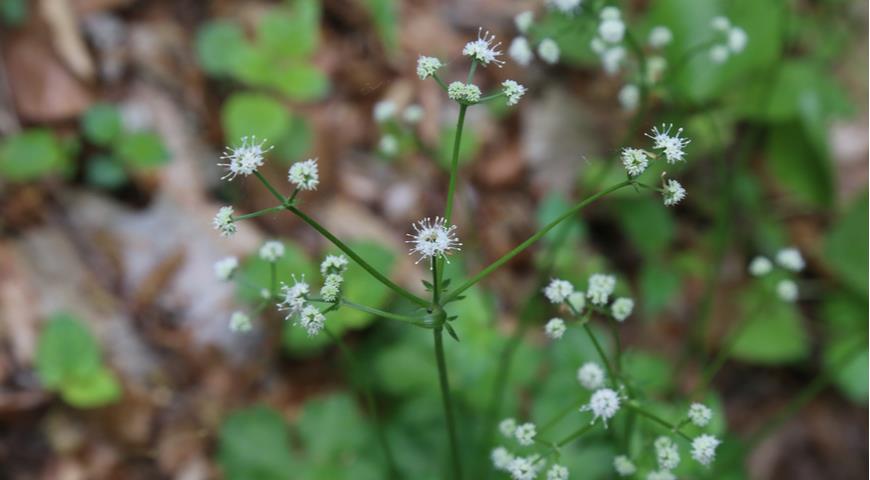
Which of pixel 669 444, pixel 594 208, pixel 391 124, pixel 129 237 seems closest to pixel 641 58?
pixel 391 124

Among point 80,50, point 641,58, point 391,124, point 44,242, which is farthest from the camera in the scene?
point 80,50

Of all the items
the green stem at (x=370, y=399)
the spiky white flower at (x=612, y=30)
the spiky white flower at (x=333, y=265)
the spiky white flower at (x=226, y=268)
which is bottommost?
the spiky white flower at (x=333, y=265)

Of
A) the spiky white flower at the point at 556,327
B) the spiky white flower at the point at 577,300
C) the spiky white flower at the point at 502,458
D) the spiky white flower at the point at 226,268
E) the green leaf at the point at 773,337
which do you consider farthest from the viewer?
the green leaf at the point at 773,337

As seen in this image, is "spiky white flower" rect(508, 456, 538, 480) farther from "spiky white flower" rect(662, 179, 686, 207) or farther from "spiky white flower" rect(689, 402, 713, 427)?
"spiky white flower" rect(662, 179, 686, 207)

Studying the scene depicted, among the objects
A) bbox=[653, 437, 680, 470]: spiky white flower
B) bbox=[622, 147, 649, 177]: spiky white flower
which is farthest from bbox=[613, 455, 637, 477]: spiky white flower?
bbox=[622, 147, 649, 177]: spiky white flower

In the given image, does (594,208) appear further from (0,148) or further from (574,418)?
(0,148)

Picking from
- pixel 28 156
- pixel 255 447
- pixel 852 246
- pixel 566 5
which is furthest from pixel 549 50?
pixel 852 246

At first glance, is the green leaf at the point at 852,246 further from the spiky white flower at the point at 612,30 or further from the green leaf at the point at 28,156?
the green leaf at the point at 28,156

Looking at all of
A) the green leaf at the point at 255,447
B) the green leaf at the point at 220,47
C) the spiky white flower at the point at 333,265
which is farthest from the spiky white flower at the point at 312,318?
the green leaf at the point at 220,47
